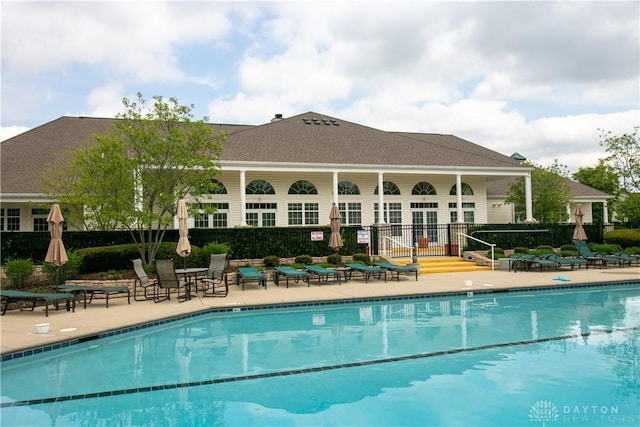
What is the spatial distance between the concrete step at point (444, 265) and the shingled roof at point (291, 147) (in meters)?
5.47

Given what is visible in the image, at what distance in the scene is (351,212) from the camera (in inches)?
1002

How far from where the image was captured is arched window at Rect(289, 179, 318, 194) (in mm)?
24766

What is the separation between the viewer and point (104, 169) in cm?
1526

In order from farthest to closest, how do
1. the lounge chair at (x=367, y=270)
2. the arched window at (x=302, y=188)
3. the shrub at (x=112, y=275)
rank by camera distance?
the arched window at (x=302, y=188), the lounge chair at (x=367, y=270), the shrub at (x=112, y=275)

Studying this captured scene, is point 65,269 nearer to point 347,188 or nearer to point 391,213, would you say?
point 347,188

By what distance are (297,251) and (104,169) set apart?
807cm

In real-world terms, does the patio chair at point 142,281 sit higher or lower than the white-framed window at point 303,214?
lower

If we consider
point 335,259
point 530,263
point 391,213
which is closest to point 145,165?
point 335,259

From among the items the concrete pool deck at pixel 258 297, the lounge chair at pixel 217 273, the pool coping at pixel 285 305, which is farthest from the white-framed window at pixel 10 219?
the pool coping at pixel 285 305

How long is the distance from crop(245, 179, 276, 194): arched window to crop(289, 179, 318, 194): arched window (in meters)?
1.08

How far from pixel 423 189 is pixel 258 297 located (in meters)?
16.2

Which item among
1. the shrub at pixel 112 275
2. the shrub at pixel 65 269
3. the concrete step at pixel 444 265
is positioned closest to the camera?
the shrub at pixel 65 269

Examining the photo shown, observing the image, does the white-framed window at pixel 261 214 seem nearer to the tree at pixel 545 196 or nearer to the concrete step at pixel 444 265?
the concrete step at pixel 444 265

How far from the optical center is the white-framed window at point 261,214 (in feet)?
78.4
